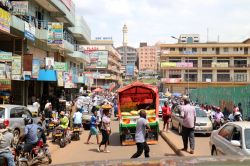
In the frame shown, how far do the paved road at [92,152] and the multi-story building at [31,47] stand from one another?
8.17m

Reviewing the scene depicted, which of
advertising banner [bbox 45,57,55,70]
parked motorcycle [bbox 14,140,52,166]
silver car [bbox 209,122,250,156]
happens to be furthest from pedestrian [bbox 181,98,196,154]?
advertising banner [bbox 45,57,55,70]

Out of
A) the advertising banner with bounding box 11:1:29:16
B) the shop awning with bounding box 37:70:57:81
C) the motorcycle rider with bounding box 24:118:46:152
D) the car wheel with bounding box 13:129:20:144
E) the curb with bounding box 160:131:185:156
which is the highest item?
the advertising banner with bounding box 11:1:29:16

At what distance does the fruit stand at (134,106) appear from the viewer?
18031 mm

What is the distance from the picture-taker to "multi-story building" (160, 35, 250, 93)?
96.7 meters

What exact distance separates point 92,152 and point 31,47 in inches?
824

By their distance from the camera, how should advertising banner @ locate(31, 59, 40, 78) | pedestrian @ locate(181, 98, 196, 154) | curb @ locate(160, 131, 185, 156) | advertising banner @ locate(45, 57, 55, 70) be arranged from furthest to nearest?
advertising banner @ locate(45, 57, 55, 70) < advertising banner @ locate(31, 59, 40, 78) < curb @ locate(160, 131, 185, 156) < pedestrian @ locate(181, 98, 196, 154)

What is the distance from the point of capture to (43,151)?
12367mm

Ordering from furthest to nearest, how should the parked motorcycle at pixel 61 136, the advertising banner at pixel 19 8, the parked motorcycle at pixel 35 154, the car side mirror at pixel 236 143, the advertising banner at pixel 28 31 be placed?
the advertising banner at pixel 28 31, the advertising banner at pixel 19 8, the parked motorcycle at pixel 61 136, the parked motorcycle at pixel 35 154, the car side mirror at pixel 236 143

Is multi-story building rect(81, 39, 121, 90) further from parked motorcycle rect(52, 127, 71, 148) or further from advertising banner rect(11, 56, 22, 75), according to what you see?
parked motorcycle rect(52, 127, 71, 148)

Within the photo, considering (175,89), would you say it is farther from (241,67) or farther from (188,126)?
(188,126)

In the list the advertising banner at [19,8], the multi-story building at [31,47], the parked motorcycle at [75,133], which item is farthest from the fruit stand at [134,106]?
the advertising banner at [19,8]

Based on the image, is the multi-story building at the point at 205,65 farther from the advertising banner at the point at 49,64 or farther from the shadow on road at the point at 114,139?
the shadow on road at the point at 114,139

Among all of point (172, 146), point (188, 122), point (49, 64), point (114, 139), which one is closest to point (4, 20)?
point (114, 139)

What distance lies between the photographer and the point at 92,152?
16.1 meters
